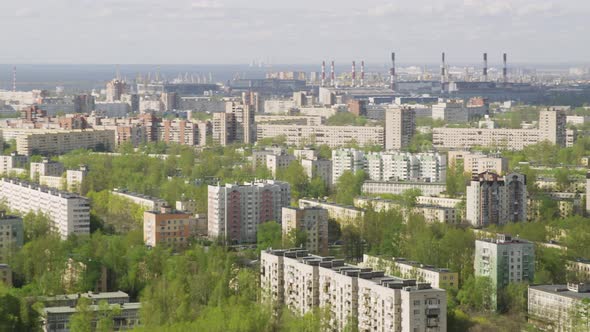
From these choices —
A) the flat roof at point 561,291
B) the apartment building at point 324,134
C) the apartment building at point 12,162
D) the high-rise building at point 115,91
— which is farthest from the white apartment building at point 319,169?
the high-rise building at point 115,91

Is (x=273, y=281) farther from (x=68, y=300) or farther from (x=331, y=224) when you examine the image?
(x=331, y=224)

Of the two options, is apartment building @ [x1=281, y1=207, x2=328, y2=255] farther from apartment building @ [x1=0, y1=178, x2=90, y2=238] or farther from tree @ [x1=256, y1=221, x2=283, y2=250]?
apartment building @ [x1=0, y1=178, x2=90, y2=238]

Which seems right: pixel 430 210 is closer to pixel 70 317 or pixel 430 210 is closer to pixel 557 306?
pixel 557 306

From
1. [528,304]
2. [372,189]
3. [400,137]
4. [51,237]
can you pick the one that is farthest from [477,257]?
[400,137]

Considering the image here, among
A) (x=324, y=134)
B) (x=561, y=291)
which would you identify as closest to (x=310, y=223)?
(x=561, y=291)

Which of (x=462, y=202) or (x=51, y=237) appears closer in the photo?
(x=51, y=237)

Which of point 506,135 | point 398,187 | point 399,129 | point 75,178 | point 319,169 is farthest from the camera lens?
point 506,135

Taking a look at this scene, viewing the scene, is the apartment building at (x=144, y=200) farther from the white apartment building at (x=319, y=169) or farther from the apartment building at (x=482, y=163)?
the apartment building at (x=482, y=163)
